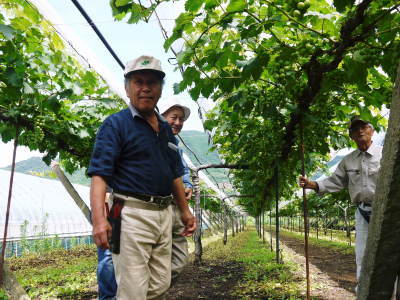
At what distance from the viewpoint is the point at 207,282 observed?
6.31 m

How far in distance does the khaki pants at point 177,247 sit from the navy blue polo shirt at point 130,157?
1.47ft

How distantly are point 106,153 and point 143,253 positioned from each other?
0.66 m

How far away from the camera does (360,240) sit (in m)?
3.49

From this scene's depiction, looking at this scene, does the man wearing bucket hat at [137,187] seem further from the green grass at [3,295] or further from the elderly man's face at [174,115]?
the green grass at [3,295]

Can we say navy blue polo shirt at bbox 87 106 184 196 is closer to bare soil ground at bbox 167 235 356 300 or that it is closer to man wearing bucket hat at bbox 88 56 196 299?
man wearing bucket hat at bbox 88 56 196 299

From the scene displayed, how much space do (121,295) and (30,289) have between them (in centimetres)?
473

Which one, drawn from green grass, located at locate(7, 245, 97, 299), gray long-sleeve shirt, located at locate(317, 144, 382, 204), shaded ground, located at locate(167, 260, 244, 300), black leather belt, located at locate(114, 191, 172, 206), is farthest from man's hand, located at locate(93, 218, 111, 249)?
green grass, located at locate(7, 245, 97, 299)

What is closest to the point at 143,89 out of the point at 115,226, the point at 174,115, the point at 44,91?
the point at 115,226

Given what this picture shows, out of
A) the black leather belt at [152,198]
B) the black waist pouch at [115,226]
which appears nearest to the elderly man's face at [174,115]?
the black leather belt at [152,198]

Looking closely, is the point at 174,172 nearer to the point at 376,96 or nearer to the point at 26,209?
the point at 376,96

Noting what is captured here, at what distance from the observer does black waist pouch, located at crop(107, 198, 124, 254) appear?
2152 millimetres

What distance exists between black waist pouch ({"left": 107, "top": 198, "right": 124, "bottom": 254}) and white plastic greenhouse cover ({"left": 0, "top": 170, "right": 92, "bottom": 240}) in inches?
483

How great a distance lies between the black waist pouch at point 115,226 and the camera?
215cm

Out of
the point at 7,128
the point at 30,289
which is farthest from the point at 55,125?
the point at 30,289
